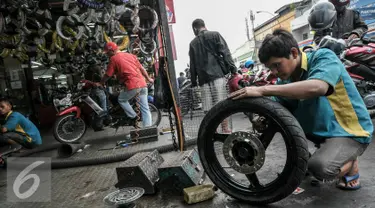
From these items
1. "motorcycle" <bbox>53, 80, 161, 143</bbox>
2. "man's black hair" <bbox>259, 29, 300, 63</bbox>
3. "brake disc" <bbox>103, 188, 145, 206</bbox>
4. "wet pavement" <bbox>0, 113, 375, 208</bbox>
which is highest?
"man's black hair" <bbox>259, 29, 300, 63</bbox>

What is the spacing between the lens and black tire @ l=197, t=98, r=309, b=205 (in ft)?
5.66

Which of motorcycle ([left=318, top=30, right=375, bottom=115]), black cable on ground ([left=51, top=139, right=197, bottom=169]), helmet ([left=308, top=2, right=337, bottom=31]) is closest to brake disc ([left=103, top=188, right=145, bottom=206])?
black cable on ground ([left=51, top=139, right=197, bottom=169])

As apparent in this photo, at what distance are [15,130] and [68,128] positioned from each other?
1.29 meters

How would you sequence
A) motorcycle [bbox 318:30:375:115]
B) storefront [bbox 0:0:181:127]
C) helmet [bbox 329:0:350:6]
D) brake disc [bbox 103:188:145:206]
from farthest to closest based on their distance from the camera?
storefront [bbox 0:0:181:127]
helmet [bbox 329:0:350:6]
motorcycle [bbox 318:30:375:115]
brake disc [bbox 103:188:145:206]

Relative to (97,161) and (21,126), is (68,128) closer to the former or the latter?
(21,126)

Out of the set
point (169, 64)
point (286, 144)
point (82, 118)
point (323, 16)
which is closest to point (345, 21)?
point (323, 16)

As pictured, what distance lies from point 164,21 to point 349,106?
8.43ft

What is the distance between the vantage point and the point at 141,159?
8.43 feet

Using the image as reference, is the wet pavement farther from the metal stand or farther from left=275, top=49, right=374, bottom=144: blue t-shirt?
the metal stand

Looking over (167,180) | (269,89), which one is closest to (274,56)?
(269,89)

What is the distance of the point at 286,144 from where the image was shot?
5.90 ft

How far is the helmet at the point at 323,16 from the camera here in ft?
11.9

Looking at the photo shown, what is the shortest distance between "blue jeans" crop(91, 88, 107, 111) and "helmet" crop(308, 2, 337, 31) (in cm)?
451

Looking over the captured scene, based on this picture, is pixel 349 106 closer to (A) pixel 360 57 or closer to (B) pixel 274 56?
(B) pixel 274 56
